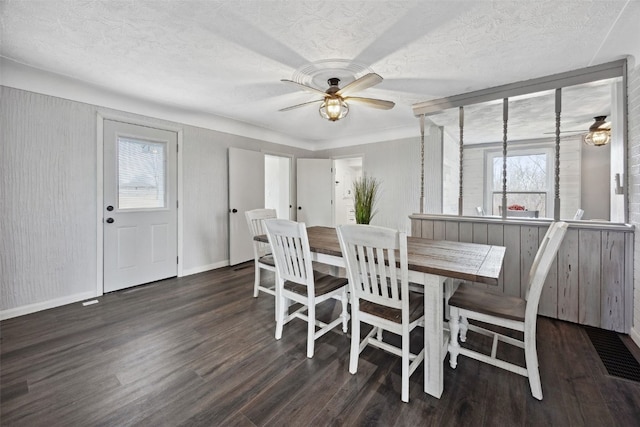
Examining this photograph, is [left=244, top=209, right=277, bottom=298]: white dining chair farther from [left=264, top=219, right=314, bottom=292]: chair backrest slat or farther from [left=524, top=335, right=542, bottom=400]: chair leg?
[left=524, top=335, right=542, bottom=400]: chair leg

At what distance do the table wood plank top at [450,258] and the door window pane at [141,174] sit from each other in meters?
2.37

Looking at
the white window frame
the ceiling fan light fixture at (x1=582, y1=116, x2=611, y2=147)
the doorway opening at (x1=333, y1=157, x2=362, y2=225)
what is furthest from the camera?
the doorway opening at (x1=333, y1=157, x2=362, y2=225)

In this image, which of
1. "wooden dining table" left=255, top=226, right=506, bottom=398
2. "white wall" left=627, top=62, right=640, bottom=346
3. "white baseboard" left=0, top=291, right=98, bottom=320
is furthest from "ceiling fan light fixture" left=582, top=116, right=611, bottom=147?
"white baseboard" left=0, top=291, right=98, bottom=320

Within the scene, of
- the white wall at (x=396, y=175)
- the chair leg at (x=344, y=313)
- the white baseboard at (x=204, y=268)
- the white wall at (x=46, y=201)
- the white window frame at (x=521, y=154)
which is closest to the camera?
the chair leg at (x=344, y=313)

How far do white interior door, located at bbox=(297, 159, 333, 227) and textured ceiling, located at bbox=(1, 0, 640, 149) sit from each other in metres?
2.44

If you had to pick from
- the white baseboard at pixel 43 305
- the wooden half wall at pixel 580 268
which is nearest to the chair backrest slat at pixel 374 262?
the wooden half wall at pixel 580 268

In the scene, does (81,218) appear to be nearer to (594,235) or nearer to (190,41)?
(190,41)

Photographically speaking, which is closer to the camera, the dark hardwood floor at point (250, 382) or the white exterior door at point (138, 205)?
the dark hardwood floor at point (250, 382)

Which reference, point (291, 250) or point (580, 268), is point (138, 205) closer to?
point (291, 250)

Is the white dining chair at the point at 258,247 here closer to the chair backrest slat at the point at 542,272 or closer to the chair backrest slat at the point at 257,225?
the chair backrest slat at the point at 257,225

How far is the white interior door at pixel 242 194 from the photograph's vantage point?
14.0 ft

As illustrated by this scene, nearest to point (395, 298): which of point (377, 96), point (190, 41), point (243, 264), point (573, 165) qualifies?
point (190, 41)

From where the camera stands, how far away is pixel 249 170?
14.8ft

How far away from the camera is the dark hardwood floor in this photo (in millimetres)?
1409
